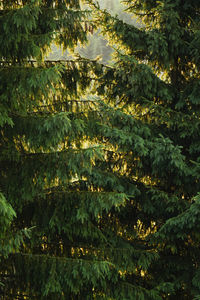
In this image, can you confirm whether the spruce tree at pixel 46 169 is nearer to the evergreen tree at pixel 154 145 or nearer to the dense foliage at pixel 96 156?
the dense foliage at pixel 96 156

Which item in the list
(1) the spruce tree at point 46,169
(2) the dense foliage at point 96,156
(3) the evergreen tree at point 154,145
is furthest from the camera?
(3) the evergreen tree at point 154,145

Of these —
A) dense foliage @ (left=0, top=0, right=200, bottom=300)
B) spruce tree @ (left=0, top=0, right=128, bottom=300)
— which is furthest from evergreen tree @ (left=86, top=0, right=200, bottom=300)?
spruce tree @ (left=0, top=0, right=128, bottom=300)

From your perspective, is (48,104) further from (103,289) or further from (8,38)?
(103,289)

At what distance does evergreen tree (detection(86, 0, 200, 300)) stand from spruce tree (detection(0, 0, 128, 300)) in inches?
20.2

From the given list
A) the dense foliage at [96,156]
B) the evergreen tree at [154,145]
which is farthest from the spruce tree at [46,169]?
the evergreen tree at [154,145]

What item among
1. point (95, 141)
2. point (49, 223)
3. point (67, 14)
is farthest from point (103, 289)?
point (67, 14)

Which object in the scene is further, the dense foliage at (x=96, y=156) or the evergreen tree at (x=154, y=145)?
the evergreen tree at (x=154, y=145)

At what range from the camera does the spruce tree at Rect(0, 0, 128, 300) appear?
3.86 metres

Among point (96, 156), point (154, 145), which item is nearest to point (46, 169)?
point (96, 156)

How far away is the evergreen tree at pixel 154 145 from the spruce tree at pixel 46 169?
51 cm

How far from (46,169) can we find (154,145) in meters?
1.88

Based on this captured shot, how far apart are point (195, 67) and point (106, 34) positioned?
1839mm

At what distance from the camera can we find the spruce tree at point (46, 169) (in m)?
3.86

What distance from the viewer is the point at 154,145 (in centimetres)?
518
